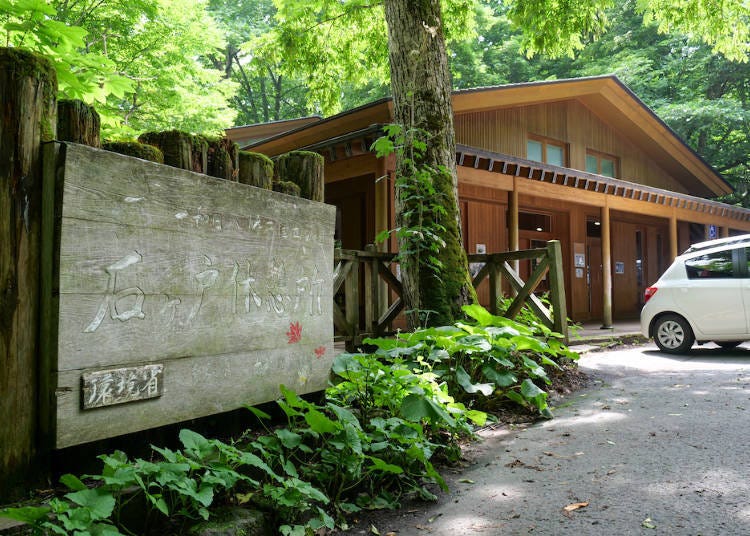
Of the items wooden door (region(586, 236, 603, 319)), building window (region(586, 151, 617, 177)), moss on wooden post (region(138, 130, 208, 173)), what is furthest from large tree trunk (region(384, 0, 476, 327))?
wooden door (region(586, 236, 603, 319))

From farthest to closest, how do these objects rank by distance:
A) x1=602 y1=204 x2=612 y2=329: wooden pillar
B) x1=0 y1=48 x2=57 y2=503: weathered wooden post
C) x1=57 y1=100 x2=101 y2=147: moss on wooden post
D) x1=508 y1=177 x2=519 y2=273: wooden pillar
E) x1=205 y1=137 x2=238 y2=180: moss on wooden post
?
x1=602 y1=204 x2=612 y2=329: wooden pillar < x1=508 y1=177 x2=519 y2=273: wooden pillar < x1=205 y1=137 x2=238 y2=180: moss on wooden post < x1=57 y1=100 x2=101 y2=147: moss on wooden post < x1=0 y1=48 x2=57 y2=503: weathered wooden post

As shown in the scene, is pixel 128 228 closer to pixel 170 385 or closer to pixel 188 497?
pixel 170 385

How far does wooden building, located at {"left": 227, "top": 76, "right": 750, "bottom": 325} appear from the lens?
1049cm

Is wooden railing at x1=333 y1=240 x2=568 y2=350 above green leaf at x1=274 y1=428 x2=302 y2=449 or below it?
above

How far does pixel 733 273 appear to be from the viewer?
8648 mm

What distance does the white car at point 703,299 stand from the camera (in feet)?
28.0

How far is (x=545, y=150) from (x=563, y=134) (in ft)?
2.73

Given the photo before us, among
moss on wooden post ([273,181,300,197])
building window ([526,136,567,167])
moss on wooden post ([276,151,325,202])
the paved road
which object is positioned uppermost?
building window ([526,136,567,167])

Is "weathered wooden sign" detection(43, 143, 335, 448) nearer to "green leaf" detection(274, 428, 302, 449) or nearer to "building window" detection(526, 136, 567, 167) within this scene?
"green leaf" detection(274, 428, 302, 449)

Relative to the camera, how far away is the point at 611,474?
3514 millimetres

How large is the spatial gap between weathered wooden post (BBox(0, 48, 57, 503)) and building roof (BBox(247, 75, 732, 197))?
712cm

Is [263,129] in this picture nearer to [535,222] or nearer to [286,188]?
[535,222]

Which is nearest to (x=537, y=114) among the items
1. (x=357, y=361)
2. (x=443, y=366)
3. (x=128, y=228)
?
(x=443, y=366)

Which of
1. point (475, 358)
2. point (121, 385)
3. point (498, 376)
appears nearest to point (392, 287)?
point (475, 358)
